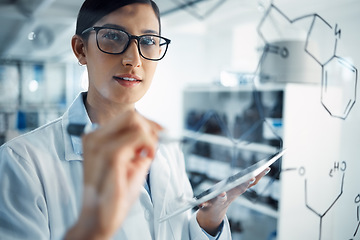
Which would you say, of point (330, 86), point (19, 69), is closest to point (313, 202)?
point (330, 86)

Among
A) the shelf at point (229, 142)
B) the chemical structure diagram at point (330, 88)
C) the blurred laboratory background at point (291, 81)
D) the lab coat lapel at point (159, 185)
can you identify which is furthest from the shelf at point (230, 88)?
the lab coat lapel at point (159, 185)

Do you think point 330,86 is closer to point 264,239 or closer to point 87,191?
point 87,191

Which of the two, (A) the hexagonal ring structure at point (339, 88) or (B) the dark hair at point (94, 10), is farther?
(A) the hexagonal ring structure at point (339, 88)

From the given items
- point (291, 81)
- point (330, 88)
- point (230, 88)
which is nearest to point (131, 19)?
point (330, 88)

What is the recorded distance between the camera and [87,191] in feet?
0.88

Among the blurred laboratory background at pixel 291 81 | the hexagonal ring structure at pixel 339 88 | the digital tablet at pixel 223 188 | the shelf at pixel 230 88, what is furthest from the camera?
the shelf at pixel 230 88

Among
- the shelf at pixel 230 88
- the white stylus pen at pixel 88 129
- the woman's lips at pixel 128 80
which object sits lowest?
the white stylus pen at pixel 88 129

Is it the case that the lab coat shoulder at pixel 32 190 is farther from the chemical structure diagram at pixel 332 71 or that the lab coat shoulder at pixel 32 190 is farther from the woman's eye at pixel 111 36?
the chemical structure diagram at pixel 332 71

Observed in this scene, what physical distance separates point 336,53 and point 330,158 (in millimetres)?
237

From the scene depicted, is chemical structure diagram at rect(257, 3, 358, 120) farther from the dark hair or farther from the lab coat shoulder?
the lab coat shoulder

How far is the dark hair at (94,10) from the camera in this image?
391 millimetres

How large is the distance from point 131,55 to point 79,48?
0.27 feet

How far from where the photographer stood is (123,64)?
1.25 ft

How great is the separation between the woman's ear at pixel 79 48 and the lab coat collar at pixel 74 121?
0.18 ft
